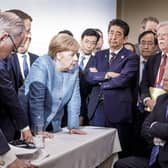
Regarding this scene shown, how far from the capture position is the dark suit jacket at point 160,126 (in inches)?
94.0

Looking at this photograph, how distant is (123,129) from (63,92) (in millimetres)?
913

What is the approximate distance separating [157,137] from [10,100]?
1.04m

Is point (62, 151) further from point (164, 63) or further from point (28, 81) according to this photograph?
point (164, 63)

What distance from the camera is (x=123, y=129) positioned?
322cm

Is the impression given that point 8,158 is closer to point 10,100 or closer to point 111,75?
point 10,100

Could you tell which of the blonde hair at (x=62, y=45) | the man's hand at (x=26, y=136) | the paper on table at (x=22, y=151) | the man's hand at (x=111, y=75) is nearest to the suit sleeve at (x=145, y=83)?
the man's hand at (x=111, y=75)

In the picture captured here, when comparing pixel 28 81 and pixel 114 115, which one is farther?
pixel 114 115

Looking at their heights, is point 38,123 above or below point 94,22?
below

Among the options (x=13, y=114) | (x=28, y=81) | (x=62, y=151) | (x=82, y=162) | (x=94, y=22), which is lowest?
(x=82, y=162)

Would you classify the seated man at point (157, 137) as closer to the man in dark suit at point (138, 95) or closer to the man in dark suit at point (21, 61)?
the man in dark suit at point (138, 95)

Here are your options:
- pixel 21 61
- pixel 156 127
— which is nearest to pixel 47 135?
pixel 156 127

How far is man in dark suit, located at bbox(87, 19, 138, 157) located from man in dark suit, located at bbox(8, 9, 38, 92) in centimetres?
54

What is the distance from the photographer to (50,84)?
2.43m

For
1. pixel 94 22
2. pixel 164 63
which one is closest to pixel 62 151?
pixel 164 63
